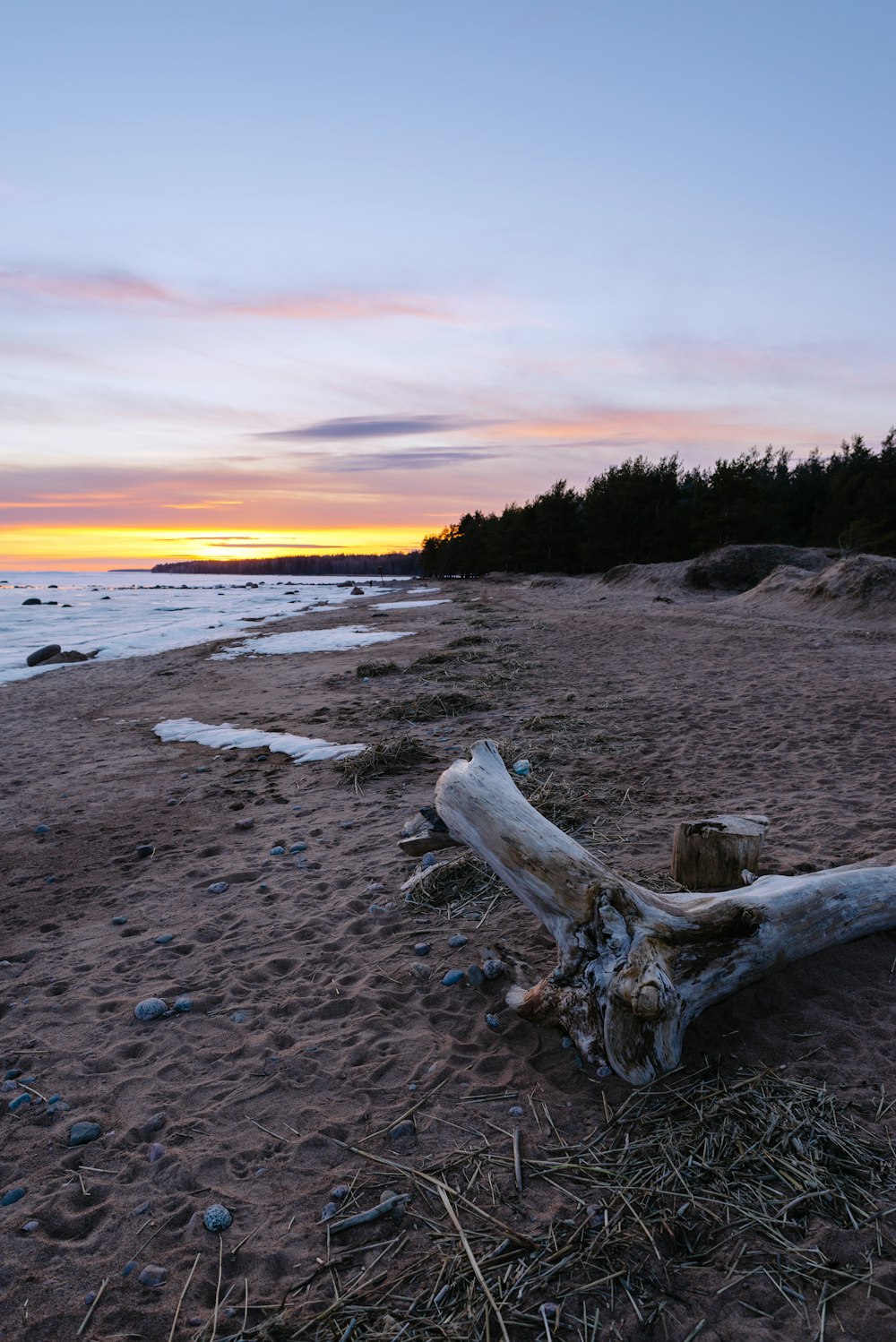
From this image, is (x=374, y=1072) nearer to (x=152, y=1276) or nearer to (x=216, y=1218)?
(x=216, y=1218)

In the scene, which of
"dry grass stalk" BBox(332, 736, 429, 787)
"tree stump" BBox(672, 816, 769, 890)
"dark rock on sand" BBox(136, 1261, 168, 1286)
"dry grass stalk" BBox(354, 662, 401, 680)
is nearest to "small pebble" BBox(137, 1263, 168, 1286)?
"dark rock on sand" BBox(136, 1261, 168, 1286)

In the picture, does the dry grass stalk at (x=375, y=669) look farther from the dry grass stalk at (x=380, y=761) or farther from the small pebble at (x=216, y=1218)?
the small pebble at (x=216, y=1218)

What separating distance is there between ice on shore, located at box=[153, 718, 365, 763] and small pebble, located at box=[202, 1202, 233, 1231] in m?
5.36

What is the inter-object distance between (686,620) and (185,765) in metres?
13.6

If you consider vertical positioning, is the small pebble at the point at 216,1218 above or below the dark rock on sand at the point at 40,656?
above

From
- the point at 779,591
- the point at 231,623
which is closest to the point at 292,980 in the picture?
the point at 779,591

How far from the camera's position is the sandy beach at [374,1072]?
2172 millimetres

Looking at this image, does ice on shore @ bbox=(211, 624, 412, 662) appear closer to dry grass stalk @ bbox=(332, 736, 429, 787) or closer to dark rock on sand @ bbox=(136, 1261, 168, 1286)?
dry grass stalk @ bbox=(332, 736, 429, 787)

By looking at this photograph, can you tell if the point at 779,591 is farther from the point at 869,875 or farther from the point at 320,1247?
the point at 320,1247

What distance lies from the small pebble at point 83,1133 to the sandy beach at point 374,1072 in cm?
2

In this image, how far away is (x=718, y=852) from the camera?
421 centimetres

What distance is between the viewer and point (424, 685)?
1140 cm

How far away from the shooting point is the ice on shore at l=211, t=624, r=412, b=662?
17.9 meters

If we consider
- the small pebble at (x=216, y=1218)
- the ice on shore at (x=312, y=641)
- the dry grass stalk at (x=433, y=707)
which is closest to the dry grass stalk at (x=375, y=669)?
the dry grass stalk at (x=433, y=707)
